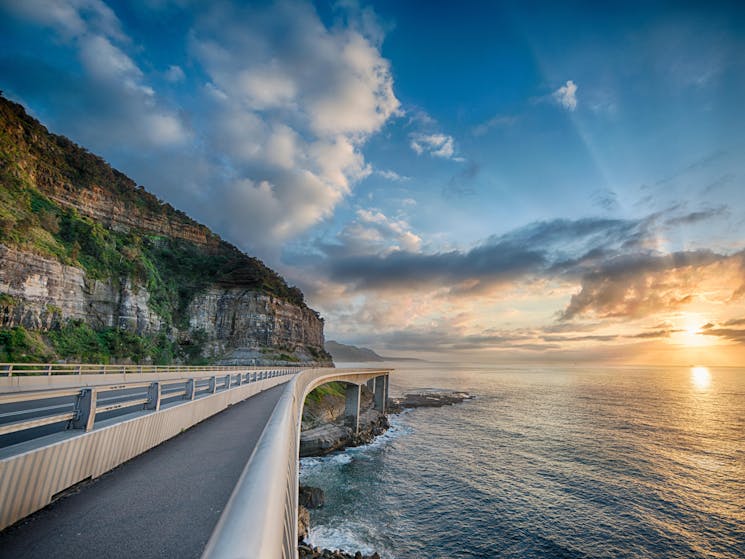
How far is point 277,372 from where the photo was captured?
121 ft

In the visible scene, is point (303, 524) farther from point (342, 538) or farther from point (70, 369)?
point (70, 369)

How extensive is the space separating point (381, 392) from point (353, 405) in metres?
19.2

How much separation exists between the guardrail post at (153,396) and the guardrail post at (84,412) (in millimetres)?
2675

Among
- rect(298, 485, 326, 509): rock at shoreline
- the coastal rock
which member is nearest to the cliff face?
rect(298, 485, 326, 509): rock at shoreline

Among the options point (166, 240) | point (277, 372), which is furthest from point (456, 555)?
point (166, 240)

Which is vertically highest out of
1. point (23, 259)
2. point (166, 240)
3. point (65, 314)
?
point (166, 240)

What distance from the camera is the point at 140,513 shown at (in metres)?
4.90

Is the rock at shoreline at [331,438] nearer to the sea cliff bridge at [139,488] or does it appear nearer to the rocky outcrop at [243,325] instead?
the rocky outcrop at [243,325]

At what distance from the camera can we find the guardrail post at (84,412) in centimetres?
620

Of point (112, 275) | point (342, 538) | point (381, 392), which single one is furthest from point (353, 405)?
point (112, 275)

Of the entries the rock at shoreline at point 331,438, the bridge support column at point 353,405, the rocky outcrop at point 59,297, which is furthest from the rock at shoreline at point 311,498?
the rocky outcrop at point 59,297

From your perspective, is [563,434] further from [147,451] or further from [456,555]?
[147,451]

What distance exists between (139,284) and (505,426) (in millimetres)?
54120

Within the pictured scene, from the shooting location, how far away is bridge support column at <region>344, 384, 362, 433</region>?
4628 cm
